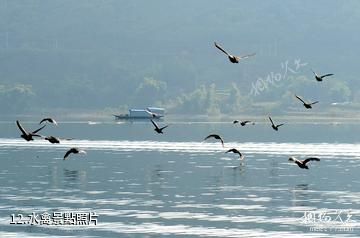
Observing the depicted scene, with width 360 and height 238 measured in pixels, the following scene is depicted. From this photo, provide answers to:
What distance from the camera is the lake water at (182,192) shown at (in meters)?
80.7

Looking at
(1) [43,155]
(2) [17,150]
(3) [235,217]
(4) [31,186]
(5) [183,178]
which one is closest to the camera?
(3) [235,217]

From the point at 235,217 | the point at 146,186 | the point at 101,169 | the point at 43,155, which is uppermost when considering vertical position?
the point at 43,155

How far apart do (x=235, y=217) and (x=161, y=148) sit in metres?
84.1

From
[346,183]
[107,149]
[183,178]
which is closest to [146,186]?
[183,178]

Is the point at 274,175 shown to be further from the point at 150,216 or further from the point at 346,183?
the point at 150,216

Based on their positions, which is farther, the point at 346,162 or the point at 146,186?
the point at 346,162

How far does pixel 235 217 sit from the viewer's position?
86.0 m

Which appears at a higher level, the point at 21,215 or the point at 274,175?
the point at 274,175

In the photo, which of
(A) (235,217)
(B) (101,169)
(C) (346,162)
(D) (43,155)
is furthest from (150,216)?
(D) (43,155)

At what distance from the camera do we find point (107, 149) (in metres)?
166

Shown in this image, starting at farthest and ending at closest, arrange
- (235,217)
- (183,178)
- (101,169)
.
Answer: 1. (101,169)
2. (183,178)
3. (235,217)

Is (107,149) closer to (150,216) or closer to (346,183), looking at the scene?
(346,183)

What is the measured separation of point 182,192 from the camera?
10350 cm

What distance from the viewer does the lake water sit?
8069 centimetres
